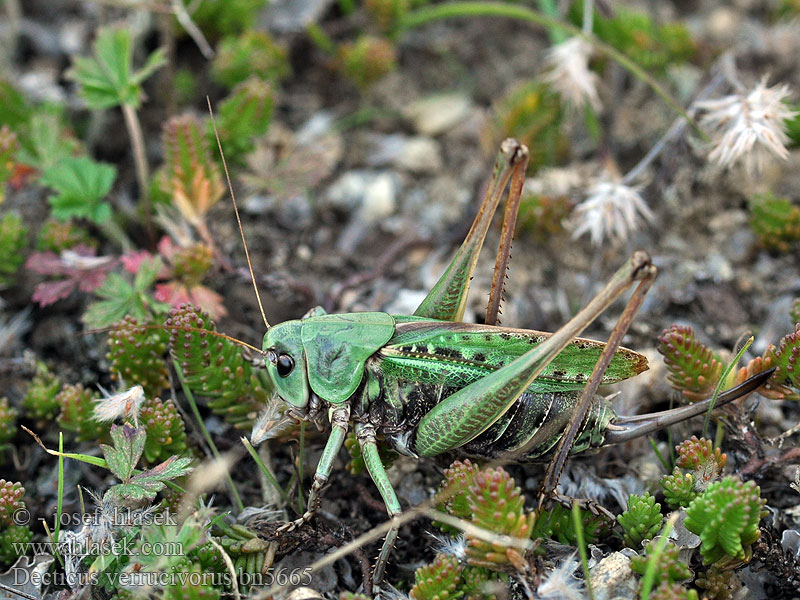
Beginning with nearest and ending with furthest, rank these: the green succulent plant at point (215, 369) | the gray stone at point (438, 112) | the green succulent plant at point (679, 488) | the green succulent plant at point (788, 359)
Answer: the green succulent plant at point (679, 488) < the green succulent plant at point (788, 359) < the green succulent plant at point (215, 369) < the gray stone at point (438, 112)

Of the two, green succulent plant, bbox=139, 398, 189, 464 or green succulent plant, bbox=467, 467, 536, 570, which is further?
green succulent plant, bbox=139, 398, 189, 464

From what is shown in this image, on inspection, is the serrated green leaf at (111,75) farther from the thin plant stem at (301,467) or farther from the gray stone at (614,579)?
the gray stone at (614,579)

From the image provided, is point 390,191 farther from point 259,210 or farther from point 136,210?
point 136,210

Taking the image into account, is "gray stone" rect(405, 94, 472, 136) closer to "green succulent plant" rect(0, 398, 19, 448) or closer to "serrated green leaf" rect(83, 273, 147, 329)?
"serrated green leaf" rect(83, 273, 147, 329)

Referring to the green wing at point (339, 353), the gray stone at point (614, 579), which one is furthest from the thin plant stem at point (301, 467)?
the gray stone at point (614, 579)

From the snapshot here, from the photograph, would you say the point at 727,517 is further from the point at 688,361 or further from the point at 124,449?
the point at 124,449

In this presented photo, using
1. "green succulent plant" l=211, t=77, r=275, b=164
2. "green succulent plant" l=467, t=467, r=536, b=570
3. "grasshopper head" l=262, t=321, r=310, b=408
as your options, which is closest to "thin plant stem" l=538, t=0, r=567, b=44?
"green succulent plant" l=211, t=77, r=275, b=164
